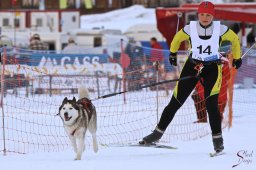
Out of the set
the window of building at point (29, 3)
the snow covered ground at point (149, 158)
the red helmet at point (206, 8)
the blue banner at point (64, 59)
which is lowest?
the snow covered ground at point (149, 158)

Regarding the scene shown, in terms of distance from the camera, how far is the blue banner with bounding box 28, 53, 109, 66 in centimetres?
1570

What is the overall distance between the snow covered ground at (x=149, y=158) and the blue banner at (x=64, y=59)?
8.18 m

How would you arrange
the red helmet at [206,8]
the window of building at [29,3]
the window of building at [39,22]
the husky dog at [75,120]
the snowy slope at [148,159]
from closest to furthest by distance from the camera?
the snowy slope at [148,159] → the red helmet at [206,8] → the husky dog at [75,120] → the window of building at [39,22] → the window of building at [29,3]

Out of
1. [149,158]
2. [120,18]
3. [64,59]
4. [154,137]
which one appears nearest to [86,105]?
[154,137]

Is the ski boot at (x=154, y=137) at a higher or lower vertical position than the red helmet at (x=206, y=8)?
lower

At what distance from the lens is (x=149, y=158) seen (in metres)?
6.51

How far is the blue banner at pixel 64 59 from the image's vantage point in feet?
51.5

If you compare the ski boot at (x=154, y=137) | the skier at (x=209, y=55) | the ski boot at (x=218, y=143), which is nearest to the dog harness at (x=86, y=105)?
the ski boot at (x=154, y=137)

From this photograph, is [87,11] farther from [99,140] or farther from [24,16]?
[99,140]

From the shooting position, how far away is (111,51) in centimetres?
2059

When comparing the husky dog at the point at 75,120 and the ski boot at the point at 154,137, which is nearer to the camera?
the husky dog at the point at 75,120

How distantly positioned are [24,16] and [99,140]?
18.8 metres

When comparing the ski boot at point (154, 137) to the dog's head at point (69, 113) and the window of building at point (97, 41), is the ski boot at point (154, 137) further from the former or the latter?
the window of building at point (97, 41)

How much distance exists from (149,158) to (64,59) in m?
9.79
